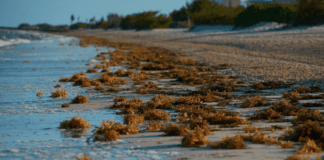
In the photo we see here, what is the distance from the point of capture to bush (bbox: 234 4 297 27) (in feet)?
121

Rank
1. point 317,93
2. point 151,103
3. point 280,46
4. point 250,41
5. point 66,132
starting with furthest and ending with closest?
point 250,41 < point 280,46 < point 317,93 < point 151,103 < point 66,132

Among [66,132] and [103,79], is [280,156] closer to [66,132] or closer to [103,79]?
[66,132]

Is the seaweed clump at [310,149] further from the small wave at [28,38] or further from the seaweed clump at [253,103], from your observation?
the small wave at [28,38]

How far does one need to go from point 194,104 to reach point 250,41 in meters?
19.1

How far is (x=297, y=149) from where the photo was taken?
14.2 ft

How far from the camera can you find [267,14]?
39.0 metres

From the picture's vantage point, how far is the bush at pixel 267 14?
36.8 m

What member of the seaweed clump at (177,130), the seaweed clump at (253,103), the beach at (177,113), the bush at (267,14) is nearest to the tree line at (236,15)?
the bush at (267,14)

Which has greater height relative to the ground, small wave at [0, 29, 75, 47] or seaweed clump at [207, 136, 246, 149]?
small wave at [0, 29, 75, 47]

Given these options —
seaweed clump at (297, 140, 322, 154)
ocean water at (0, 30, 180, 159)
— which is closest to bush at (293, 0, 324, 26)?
ocean water at (0, 30, 180, 159)

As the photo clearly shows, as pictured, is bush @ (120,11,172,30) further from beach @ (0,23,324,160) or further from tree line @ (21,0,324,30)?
beach @ (0,23,324,160)

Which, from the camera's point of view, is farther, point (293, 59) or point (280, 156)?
point (293, 59)

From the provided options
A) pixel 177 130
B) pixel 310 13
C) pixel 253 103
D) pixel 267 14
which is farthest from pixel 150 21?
pixel 177 130

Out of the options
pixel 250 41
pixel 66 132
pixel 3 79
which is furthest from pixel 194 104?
pixel 250 41
